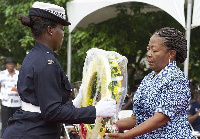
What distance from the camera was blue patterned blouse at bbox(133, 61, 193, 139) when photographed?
2.64 m

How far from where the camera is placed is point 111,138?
2.72m

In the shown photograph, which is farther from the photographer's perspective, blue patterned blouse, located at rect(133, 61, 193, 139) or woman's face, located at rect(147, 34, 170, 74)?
woman's face, located at rect(147, 34, 170, 74)

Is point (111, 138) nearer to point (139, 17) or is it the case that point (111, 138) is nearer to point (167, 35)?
point (167, 35)

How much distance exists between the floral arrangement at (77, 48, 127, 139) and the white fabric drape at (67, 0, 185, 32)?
305cm

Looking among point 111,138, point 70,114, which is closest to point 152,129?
point 111,138

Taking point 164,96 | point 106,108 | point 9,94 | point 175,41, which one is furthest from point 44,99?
point 9,94

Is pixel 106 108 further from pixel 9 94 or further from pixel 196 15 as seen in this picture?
pixel 9 94

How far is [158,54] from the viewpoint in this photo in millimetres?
2807

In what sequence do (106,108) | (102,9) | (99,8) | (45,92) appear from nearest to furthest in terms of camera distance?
(45,92) → (106,108) → (99,8) → (102,9)

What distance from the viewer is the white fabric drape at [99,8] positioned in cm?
586

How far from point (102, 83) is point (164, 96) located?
421 mm

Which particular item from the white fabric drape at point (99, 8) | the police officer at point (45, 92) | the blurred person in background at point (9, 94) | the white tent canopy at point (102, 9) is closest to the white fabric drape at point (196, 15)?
the white tent canopy at point (102, 9)

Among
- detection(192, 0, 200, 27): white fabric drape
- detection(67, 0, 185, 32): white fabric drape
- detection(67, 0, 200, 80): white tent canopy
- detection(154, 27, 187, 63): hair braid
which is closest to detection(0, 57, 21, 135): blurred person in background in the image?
detection(67, 0, 200, 80): white tent canopy

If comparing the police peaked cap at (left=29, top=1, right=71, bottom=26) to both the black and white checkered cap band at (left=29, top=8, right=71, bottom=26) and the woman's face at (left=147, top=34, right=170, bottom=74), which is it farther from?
the woman's face at (left=147, top=34, right=170, bottom=74)
